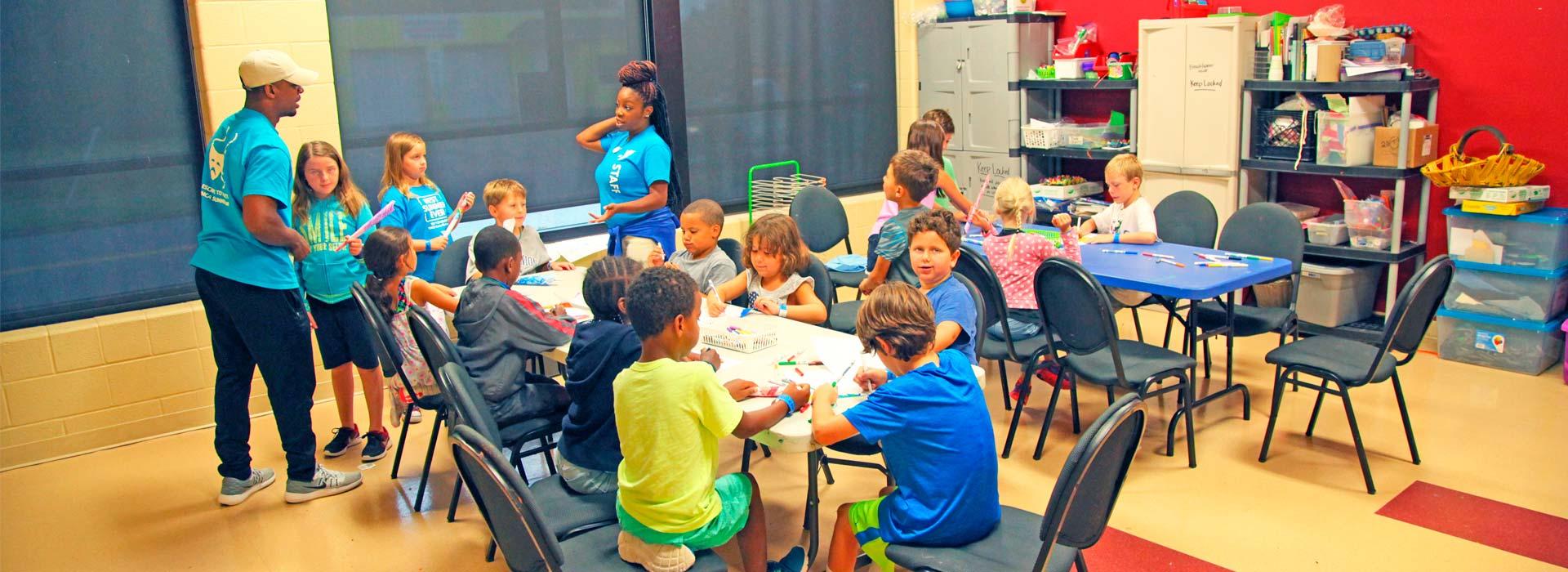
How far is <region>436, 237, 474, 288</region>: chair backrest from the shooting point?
4594 mm

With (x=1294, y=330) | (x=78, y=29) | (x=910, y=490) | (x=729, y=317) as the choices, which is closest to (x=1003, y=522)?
(x=910, y=490)

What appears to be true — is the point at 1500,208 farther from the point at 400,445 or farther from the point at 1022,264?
the point at 400,445

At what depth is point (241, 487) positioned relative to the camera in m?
4.21

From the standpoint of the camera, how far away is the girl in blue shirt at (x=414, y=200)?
4.66 meters

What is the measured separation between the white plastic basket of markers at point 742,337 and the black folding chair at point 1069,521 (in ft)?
3.25

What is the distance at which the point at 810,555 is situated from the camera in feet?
11.1

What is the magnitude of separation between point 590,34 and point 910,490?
160 inches

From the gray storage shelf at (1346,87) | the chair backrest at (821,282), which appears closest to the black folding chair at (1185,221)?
the gray storage shelf at (1346,87)

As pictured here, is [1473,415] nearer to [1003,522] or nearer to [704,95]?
[1003,522]

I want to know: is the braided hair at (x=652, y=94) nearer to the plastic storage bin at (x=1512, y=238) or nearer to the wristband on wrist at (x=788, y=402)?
the wristband on wrist at (x=788, y=402)

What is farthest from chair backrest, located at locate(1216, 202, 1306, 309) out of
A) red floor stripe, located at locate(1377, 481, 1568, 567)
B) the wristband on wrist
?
the wristband on wrist

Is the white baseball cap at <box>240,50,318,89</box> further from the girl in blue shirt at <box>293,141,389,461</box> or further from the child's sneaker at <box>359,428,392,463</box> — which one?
the child's sneaker at <box>359,428,392,463</box>

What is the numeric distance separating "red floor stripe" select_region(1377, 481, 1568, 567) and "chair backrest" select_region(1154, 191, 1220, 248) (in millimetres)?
1606

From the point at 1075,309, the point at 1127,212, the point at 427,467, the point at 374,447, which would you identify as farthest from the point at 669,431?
the point at 1127,212
